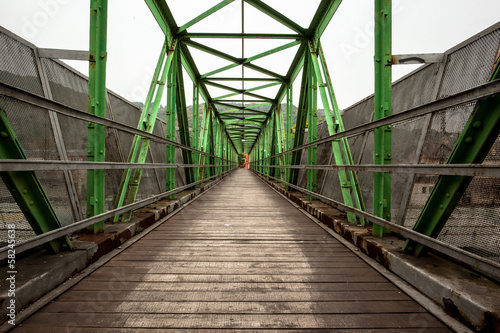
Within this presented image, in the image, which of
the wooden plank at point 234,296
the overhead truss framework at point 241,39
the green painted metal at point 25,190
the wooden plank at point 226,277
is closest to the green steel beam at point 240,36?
the overhead truss framework at point 241,39

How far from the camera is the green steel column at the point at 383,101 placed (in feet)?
7.18

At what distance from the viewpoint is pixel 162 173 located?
21.2 ft

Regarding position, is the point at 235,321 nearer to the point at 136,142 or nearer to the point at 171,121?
the point at 136,142

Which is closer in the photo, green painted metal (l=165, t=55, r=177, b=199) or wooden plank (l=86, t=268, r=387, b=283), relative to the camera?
wooden plank (l=86, t=268, r=387, b=283)

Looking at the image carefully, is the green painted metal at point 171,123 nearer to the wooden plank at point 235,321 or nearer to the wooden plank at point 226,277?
the wooden plank at point 226,277

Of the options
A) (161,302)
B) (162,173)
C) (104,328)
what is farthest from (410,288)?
(162,173)

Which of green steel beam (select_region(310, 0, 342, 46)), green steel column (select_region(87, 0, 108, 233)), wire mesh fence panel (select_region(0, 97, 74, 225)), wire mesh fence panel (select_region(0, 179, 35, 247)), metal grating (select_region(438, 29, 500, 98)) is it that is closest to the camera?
wire mesh fence panel (select_region(0, 179, 35, 247))

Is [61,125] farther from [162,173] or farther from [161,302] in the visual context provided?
[162,173]

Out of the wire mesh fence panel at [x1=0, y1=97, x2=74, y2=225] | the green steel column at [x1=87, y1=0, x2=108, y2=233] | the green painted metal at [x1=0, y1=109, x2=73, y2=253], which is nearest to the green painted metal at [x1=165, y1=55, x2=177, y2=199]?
the wire mesh fence panel at [x1=0, y1=97, x2=74, y2=225]

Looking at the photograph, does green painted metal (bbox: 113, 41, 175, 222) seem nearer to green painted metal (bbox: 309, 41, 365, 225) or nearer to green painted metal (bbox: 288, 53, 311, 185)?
green painted metal (bbox: 309, 41, 365, 225)

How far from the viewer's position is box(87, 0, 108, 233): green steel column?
2.23m

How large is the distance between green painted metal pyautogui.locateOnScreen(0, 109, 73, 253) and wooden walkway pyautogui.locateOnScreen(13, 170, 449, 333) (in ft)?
1.54

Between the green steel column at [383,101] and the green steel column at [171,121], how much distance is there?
11.3 feet

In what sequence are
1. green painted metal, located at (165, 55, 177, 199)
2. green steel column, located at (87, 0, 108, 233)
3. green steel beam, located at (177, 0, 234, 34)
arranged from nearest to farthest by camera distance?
green steel column, located at (87, 0, 108, 233) → green painted metal, located at (165, 55, 177, 199) → green steel beam, located at (177, 0, 234, 34)
